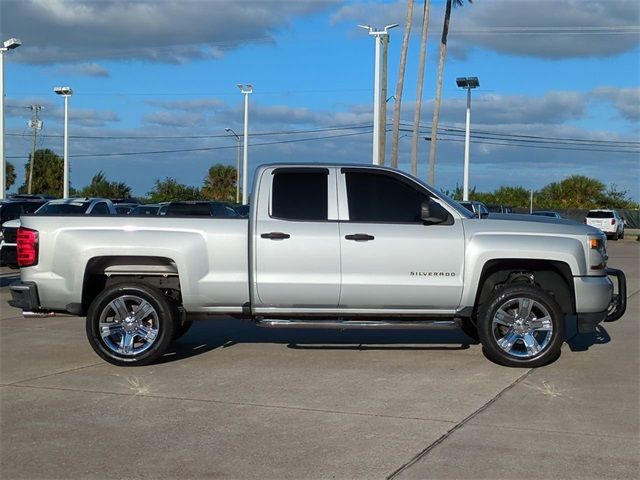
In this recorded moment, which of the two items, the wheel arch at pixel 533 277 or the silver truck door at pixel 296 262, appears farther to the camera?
the wheel arch at pixel 533 277

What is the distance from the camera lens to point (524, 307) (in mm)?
8828

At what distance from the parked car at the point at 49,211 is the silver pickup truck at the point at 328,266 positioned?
35.4 feet

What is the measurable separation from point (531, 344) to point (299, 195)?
9.47ft

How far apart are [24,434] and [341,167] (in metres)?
4.28

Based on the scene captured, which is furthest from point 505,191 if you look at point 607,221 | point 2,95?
point 2,95

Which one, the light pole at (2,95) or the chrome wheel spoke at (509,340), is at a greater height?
the light pole at (2,95)

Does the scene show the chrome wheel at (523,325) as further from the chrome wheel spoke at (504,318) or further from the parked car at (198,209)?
the parked car at (198,209)

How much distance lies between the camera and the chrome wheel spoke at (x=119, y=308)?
29.0ft

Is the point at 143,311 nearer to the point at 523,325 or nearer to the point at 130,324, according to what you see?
the point at 130,324

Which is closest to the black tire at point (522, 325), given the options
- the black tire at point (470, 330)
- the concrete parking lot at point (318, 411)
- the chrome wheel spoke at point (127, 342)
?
the concrete parking lot at point (318, 411)

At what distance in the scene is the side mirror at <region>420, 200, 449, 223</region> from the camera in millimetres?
8617

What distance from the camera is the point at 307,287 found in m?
8.69

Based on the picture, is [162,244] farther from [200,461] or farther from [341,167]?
[200,461]

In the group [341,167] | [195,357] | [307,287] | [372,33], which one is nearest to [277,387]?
[307,287]
